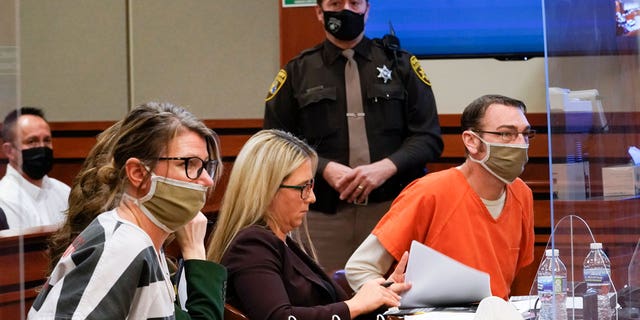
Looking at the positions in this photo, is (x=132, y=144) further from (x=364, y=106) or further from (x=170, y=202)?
(x=364, y=106)

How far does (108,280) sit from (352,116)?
2.60 metres

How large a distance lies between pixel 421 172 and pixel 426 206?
1.03 meters

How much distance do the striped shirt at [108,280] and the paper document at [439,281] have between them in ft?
3.53

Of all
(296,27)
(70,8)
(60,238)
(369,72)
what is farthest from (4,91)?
(70,8)

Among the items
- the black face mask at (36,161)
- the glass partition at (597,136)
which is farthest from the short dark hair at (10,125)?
the black face mask at (36,161)

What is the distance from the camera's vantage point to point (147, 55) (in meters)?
6.20

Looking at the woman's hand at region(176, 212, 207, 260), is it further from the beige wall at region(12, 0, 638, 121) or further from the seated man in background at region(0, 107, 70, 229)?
the beige wall at region(12, 0, 638, 121)

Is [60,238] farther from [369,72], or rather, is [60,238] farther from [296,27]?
[296,27]

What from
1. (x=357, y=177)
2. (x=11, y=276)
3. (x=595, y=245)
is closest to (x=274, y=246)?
(x=11, y=276)

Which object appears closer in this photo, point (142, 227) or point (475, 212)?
point (142, 227)

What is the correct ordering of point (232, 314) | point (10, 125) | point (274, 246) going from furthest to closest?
point (274, 246)
point (232, 314)
point (10, 125)

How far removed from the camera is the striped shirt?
175 cm

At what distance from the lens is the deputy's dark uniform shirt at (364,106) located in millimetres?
4262

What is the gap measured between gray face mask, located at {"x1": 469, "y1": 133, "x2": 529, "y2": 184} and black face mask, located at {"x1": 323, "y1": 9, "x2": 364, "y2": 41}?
113 cm
